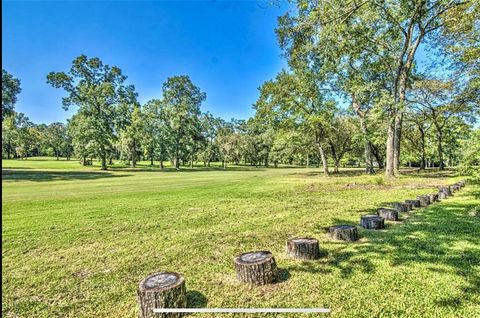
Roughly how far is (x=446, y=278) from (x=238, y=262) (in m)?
2.77

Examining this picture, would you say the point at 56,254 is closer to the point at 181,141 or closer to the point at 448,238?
the point at 448,238

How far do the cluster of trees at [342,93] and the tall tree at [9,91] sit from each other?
14cm

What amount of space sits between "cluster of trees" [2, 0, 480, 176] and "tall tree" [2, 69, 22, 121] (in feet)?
0.45

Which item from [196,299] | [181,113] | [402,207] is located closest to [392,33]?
[402,207]

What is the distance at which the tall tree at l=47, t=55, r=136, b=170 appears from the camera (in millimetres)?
Answer: 33000

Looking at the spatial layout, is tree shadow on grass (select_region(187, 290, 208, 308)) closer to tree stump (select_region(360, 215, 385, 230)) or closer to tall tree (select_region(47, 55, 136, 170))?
tree stump (select_region(360, 215, 385, 230))

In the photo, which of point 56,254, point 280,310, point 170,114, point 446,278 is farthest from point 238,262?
point 170,114

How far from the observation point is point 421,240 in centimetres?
524

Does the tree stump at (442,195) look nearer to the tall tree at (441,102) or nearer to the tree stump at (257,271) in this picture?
the tree stump at (257,271)

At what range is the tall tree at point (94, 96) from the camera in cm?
3300

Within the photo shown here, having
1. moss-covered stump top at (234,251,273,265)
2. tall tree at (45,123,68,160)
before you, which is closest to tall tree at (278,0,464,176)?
moss-covered stump top at (234,251,273,265)

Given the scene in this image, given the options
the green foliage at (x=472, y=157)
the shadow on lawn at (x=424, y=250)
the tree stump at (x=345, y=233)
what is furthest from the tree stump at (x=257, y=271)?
the green foliage at (x=472, y=157)

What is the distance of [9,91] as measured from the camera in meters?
28.2

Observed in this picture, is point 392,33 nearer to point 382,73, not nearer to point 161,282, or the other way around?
point 382,73
